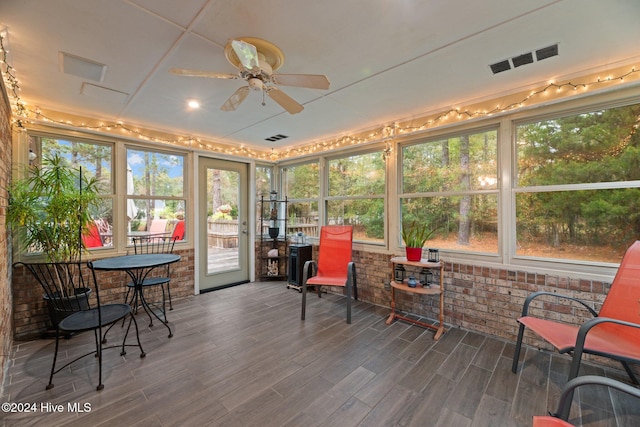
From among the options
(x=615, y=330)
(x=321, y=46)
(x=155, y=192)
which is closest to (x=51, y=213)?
(x=155, y=192)

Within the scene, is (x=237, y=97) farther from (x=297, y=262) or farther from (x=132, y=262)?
(x=297, y=262)

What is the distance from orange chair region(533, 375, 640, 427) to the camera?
92 cm

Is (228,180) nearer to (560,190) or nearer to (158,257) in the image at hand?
(158,257)

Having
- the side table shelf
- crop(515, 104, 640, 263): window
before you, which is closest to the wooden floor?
the side table shelf

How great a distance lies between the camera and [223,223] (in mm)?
4676

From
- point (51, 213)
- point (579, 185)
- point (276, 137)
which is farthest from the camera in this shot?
point (276, 137)

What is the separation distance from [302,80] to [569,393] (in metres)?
2.26

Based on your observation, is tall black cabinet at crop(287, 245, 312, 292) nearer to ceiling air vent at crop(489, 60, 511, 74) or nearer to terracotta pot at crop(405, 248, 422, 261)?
terracotta pot at crop(405, 248, 422, 261)

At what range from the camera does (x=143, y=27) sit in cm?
175

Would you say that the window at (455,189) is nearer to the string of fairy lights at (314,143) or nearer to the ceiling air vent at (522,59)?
the string of fairy lights at (314,143)

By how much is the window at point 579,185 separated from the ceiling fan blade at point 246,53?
9.08ft

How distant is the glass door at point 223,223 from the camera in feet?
14.3

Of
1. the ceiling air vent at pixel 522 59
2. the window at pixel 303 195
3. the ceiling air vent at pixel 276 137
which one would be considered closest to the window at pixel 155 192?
the ceiling air vent at pixel 276 137

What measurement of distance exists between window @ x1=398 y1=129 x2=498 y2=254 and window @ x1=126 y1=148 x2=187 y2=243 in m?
3.40
